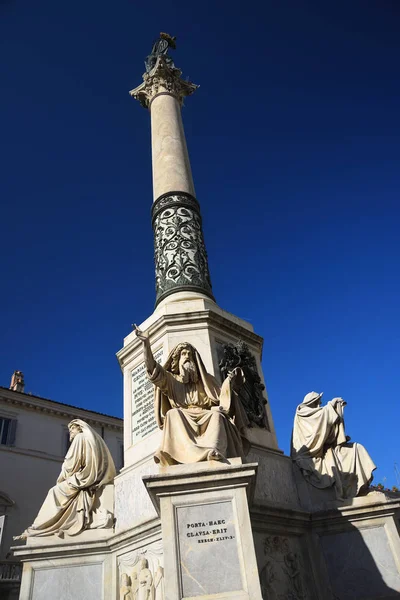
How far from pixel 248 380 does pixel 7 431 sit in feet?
80.5

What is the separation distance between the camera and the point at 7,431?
29.9 metres

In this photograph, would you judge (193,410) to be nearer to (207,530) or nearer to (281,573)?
(207,530)

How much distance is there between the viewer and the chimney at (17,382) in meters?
35.2

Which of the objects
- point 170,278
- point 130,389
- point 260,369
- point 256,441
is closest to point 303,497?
point 256,441

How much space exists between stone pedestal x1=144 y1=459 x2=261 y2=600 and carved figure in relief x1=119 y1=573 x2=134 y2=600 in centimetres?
234

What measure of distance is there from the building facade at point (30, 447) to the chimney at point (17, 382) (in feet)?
14.0

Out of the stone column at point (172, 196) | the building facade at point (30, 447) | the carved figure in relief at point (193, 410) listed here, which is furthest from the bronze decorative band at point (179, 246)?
the building facade at point (30, 447)

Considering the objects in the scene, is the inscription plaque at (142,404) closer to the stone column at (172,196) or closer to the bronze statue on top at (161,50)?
the stone column at (172,196)

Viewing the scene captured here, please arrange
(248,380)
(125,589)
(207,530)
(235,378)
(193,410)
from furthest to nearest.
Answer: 1. (248,380)
2. (125,589)
3. (235,378)
4. (193,410)
5. (207,530)

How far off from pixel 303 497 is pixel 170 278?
5.70m

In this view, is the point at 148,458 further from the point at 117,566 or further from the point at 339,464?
the point at 339,464

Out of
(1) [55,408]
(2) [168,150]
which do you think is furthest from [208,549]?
(1) [55,408]

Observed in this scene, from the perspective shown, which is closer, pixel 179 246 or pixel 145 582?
pixel 145 582

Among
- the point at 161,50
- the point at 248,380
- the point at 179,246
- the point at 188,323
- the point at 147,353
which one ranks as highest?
the point at 161,50
